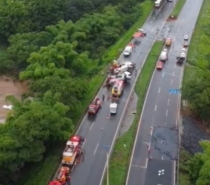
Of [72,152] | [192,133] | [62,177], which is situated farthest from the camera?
[192,133]

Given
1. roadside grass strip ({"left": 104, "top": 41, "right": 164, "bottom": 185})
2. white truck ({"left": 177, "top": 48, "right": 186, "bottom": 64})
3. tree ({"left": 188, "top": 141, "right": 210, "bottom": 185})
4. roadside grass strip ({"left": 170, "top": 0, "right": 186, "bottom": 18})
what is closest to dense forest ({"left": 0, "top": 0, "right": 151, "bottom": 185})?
roadside grass strip ({"left": 104, "top": 41, "right": 164, "bottom": 185})

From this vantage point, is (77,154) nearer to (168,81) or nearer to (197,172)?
(197,172)

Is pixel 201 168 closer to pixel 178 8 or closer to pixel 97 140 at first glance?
pixel 97 140

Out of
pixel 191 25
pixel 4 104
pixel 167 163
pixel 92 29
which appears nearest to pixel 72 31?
pixel 92 29

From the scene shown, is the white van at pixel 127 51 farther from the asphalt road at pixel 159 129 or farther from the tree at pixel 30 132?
the tree at pixel 30 132

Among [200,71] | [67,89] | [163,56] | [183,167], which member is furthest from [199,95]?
[163,56]

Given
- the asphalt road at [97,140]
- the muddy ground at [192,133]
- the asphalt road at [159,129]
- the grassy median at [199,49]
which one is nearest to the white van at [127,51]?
the asphalt road at [97,140]
